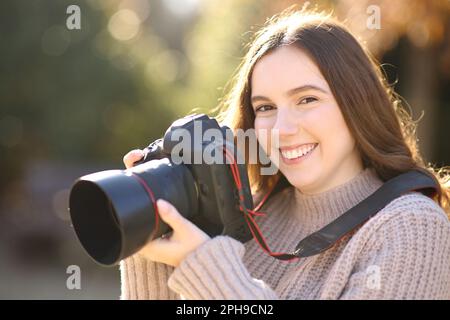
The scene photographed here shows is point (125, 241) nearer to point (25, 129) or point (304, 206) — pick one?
point (304, 206)

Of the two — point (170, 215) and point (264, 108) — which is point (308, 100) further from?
point (170, 215)

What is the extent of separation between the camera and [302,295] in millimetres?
1394

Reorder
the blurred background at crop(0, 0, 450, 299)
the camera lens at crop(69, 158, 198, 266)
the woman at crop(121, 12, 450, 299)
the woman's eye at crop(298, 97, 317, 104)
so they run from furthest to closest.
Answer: the blurred background at crop(0, 0, 450, 299), the woman's eye at crop(298, 97, 317, 104), the woman at crop(121, 12, 450, 299), the camera lens at crop(69, 158, 198, 266)

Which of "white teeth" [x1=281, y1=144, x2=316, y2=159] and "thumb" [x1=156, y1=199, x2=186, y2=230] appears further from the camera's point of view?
"white teeth" [x1=281, y1=144, x2=316, y2=159]

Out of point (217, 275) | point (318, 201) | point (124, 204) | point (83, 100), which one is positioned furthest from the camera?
point (83, 100)

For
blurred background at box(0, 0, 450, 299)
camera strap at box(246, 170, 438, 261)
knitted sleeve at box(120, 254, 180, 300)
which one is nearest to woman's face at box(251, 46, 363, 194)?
camera strap at box(246, 170, 438, 261)

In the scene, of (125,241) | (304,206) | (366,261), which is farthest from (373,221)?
(125,241)

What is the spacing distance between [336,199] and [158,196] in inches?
22.5

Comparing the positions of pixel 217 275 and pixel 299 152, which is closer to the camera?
pixel 217 275

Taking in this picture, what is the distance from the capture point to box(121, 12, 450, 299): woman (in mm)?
1260

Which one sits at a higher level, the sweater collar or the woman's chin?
the woman's chin

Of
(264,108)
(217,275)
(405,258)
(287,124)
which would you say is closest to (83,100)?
(264,108)

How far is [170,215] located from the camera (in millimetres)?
1223

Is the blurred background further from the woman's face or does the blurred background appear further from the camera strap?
the camera strap
